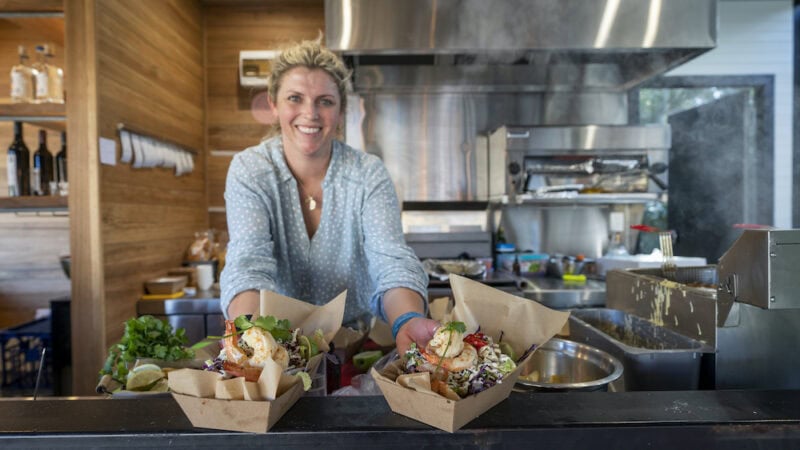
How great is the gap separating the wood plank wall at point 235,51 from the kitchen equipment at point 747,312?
355cm

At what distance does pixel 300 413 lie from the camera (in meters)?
0.85

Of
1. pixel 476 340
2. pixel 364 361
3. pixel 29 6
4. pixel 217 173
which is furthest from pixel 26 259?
pixel 476 340

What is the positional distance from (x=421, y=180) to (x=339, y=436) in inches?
139

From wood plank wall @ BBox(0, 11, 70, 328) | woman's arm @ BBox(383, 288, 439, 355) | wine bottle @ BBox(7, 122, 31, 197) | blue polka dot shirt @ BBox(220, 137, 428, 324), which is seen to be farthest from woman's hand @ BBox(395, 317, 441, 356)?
wood plank wall @ BBox(0, 11, 70, 328)

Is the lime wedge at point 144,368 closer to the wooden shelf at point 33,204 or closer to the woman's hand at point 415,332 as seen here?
the woman's hand at point 415,332

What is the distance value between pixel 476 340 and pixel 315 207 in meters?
1.02

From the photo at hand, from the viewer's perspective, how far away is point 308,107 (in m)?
1.62

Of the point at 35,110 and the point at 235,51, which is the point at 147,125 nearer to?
the point at 35,110

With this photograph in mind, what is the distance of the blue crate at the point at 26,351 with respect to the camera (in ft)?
9.36

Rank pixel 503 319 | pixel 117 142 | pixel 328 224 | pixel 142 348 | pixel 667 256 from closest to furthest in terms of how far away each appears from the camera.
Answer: pixel 503 319
pixel 142 348
pixel 328 224
pixel 667 256
pixel 117 142

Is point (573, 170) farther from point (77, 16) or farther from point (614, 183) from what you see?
point (77, 16)

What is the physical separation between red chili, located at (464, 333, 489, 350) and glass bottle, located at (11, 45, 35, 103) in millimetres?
3012

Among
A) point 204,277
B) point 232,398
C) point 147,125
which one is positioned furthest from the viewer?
point 204,277

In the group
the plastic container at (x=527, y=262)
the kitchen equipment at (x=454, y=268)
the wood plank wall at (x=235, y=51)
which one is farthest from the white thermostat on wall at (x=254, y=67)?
the plastic container at (x=527, y=262)
